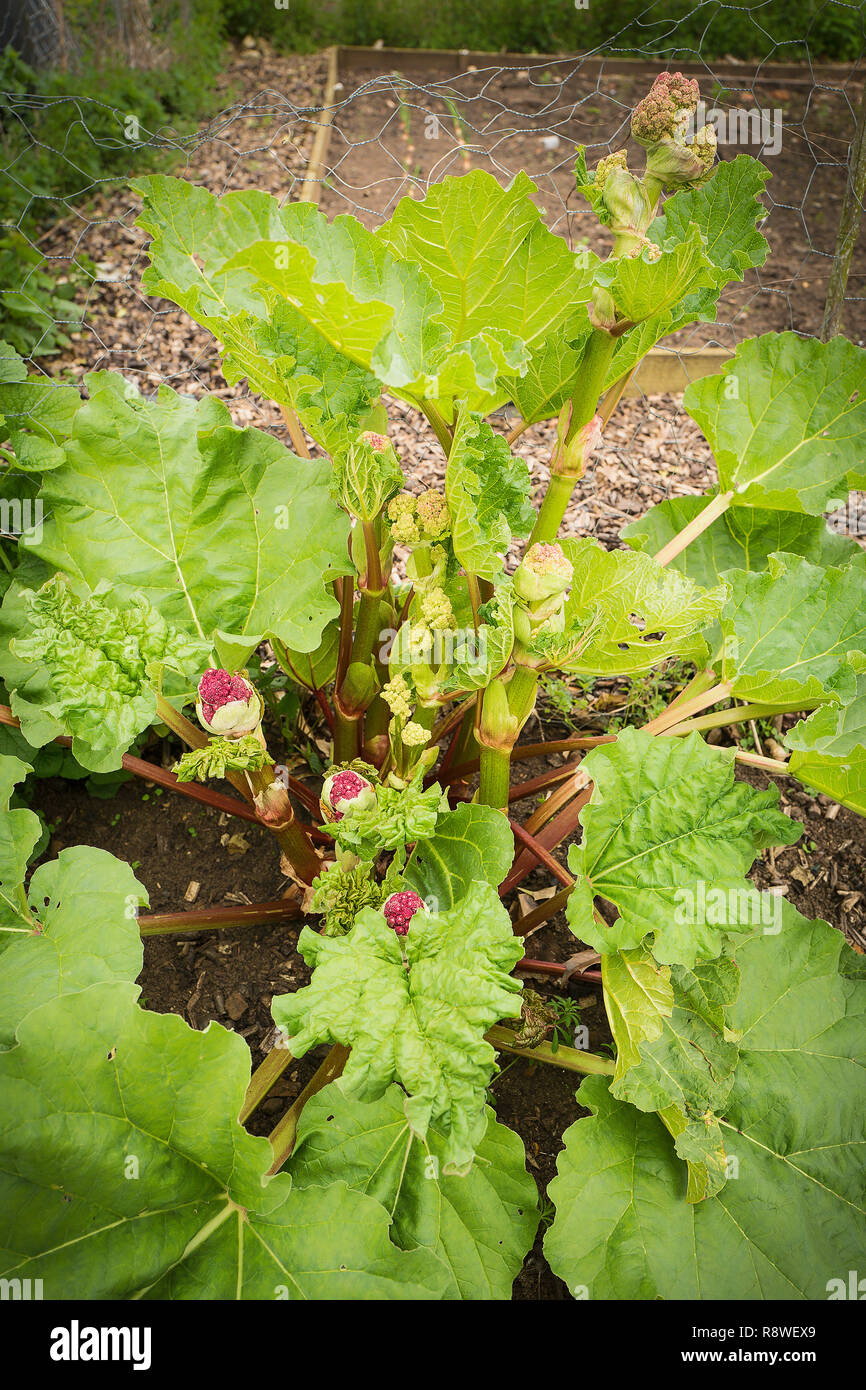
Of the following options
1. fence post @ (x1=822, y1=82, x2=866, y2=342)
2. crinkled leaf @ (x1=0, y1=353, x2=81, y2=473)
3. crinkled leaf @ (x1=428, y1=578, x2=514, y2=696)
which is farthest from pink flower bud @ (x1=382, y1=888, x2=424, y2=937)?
fence post @ (x1=822, y1=82, x2=866, y2=342)

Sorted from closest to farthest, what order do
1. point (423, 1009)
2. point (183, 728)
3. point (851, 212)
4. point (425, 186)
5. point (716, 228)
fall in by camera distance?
point (423, 1009), point (183, 728), point (716, 228), point (851, 212), point (425, 186)

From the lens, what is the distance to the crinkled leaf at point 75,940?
4.83 ft

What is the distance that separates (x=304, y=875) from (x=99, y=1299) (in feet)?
2.59

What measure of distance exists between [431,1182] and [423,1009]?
44cm

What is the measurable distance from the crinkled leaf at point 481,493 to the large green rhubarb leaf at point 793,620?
18.5 inches

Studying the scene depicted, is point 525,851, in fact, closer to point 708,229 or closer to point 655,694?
point 655,694

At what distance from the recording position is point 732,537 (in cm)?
219

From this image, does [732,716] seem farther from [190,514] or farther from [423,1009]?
[190,514]

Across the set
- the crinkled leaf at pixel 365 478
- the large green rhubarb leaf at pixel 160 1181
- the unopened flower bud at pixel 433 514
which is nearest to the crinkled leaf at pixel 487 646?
the unopened flower bud at pixel 433 514

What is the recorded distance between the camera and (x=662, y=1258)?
60.2 inches

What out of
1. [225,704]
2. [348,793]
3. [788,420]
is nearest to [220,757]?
[225,704]

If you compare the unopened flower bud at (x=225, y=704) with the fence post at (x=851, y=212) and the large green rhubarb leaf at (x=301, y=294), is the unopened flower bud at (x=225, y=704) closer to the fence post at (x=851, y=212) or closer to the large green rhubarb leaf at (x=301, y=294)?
the large green rhubarb leaf at (x=301, y=294)

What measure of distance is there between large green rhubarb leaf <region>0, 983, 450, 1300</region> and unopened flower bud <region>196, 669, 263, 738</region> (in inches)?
16.1
